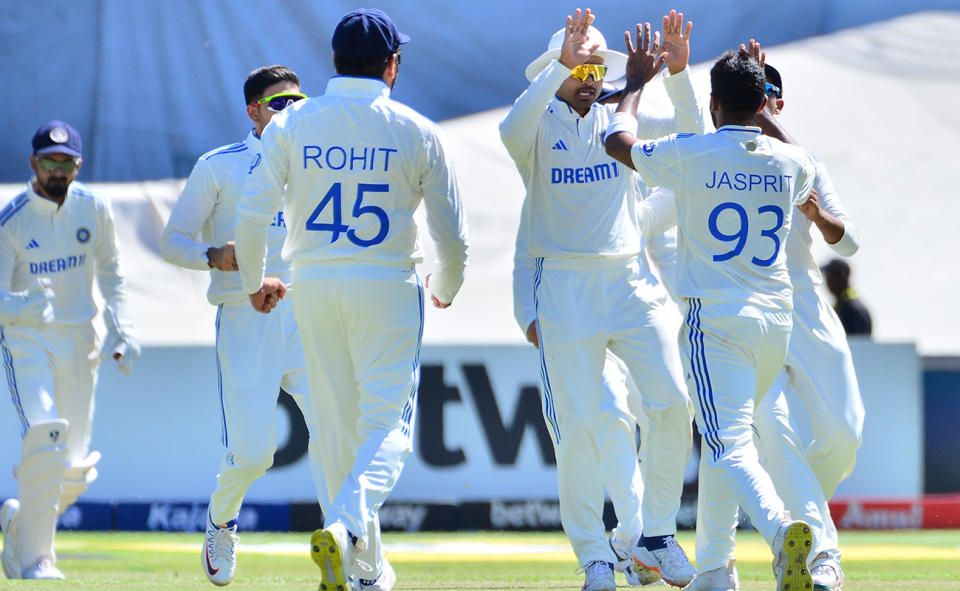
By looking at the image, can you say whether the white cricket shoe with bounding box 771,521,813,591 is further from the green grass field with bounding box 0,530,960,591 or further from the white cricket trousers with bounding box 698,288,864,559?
the green grass field with bounding box 0,530,960,591

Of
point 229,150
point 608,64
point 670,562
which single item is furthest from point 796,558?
point 229,150

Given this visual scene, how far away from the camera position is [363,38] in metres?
5.56

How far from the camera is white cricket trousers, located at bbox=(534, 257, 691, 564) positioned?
6.29 meters

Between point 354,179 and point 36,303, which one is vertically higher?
point 354,179

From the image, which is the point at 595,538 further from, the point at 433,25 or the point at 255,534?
the point at 433,25

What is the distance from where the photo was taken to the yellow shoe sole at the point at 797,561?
5125 mm

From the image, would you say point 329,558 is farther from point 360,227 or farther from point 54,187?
point 54,187

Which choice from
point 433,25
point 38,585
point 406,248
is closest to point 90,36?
point 433,25

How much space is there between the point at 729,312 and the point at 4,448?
7.04 meters

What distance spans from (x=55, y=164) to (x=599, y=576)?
3984 mm

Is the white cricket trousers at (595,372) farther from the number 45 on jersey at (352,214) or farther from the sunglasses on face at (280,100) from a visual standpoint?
the sunglasses on face at (280,100)

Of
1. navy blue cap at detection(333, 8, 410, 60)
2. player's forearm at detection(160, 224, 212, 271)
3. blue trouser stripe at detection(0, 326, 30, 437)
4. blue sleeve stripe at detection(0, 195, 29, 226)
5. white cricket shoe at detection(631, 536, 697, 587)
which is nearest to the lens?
navy blue cap at detection(333, 8, 410, 60)

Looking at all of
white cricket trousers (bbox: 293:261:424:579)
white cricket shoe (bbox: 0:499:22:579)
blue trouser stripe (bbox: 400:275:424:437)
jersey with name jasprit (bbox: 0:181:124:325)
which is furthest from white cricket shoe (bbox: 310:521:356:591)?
jersey with name jasprit (bbox: 0:181:124:325)

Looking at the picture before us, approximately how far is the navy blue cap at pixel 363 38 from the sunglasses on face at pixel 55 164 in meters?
3.22
